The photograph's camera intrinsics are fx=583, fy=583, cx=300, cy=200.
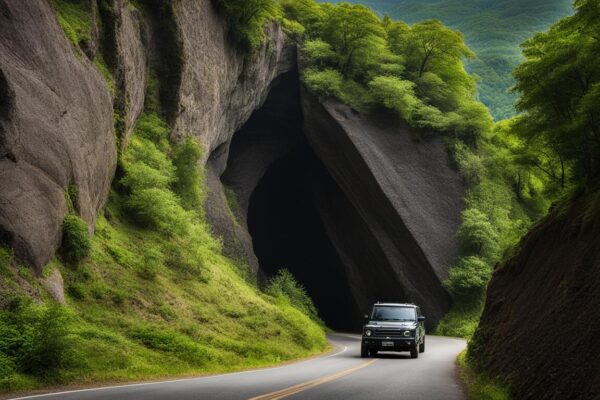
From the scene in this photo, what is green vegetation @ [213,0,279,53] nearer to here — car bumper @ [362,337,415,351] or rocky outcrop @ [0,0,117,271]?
rocky outcrop @ [0,0,117,271]

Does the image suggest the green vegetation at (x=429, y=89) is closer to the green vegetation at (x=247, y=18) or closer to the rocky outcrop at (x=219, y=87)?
the rocky outcrop at (x=219, y=87)

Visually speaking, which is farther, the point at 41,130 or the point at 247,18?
the point at 247,18

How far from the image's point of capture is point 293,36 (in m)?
49.8

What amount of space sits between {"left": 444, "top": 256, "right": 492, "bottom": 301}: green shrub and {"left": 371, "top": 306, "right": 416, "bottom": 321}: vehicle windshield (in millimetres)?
19556

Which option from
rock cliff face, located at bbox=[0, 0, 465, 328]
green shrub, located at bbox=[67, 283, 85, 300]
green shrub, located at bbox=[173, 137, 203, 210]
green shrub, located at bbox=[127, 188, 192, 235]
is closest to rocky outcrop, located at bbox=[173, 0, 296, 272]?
rock cliff face, located at bbox=[0, 0, 465, 328]

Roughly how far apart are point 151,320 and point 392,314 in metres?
9.31

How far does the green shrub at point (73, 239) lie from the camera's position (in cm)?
1880

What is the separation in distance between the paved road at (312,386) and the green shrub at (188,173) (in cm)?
1495

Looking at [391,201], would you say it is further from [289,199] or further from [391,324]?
[391,324]

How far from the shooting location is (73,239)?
1884 centimetres

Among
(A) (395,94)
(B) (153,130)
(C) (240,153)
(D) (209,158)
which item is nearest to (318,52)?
(A) (395,94)

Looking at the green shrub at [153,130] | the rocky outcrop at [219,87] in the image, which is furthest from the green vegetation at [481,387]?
the rocky outcrop at [219,87]

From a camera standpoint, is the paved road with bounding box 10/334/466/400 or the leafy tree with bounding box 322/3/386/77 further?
the leafy tree with bounding box 322/3/386/77

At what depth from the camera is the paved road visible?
1105 cm
